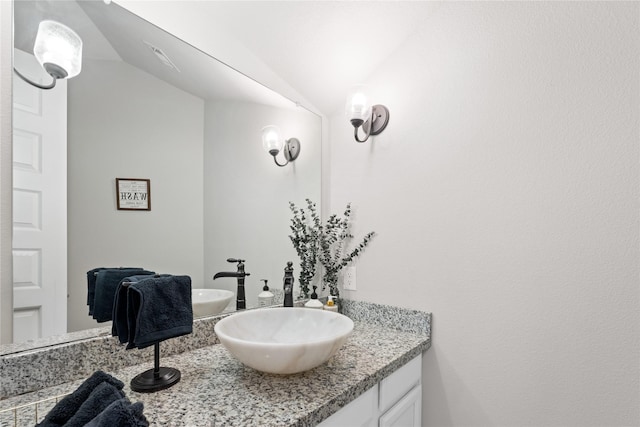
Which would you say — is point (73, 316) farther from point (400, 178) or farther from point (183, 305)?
point (400, 178)

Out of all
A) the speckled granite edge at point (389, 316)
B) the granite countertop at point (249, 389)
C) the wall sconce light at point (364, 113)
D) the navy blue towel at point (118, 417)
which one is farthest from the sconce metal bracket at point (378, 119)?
the navy blue towel at point (118, 417)

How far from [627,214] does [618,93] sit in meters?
0.39

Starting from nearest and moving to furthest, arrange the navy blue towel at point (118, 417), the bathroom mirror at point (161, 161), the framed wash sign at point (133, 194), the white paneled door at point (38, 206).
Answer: the navy blue towel at point (118, 417) → the white paneled door at point (38, 206) → the bathroom mirror at point (161, 161) → the framed wash sign at point (133, 194)

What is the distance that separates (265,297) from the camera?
1.61 meters

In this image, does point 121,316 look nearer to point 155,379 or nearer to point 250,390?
point 155,379

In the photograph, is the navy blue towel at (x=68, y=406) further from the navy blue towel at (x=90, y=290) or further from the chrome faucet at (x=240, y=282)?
the chrome faucet at (x=240, y=282)

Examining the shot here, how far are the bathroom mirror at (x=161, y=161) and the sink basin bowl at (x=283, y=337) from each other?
26 centimetres

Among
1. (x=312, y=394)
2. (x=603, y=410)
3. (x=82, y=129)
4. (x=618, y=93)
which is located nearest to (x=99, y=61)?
(x=82, y=129)

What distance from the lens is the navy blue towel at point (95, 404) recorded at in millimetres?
613

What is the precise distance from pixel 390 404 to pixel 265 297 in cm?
70

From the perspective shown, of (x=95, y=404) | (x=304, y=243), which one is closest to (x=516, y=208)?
(x=304, y=243)

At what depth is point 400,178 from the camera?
158 centimetres

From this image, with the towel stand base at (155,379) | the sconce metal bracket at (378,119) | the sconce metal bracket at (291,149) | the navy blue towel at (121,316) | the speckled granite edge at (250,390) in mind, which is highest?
the sconce metal bracket at (378,119)

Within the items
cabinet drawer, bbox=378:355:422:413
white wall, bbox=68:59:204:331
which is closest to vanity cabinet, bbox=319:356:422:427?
cabinet drawer, bbox=378:355:422:413
